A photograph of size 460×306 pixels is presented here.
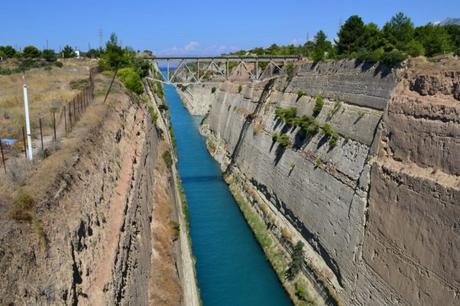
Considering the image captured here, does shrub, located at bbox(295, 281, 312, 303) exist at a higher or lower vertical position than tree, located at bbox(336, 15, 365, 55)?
lower

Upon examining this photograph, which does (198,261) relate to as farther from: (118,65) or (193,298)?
(118,65)

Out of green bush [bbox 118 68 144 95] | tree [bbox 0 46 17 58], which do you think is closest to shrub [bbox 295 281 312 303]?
green bush [bbox 118 68 144 95]

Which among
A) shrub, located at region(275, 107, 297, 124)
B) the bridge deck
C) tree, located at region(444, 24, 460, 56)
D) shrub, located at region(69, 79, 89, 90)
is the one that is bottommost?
shrub, located at region(275, 107, 297, 124)

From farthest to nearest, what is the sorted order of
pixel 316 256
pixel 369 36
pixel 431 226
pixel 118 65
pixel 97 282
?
pixel 118 65, pixel 369 36, pixel 316 256, pixel 431 226, pixel 97 282

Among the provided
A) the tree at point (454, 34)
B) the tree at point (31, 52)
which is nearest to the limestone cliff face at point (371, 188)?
the tree at point (454, 34)

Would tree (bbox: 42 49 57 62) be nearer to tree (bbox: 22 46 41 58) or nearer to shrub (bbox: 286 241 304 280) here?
tree (bbox: 22 46 41 58)

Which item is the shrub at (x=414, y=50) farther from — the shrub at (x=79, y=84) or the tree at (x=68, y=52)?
the tree at (x=68, y=52)

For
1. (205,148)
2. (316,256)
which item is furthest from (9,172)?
(205,148)
